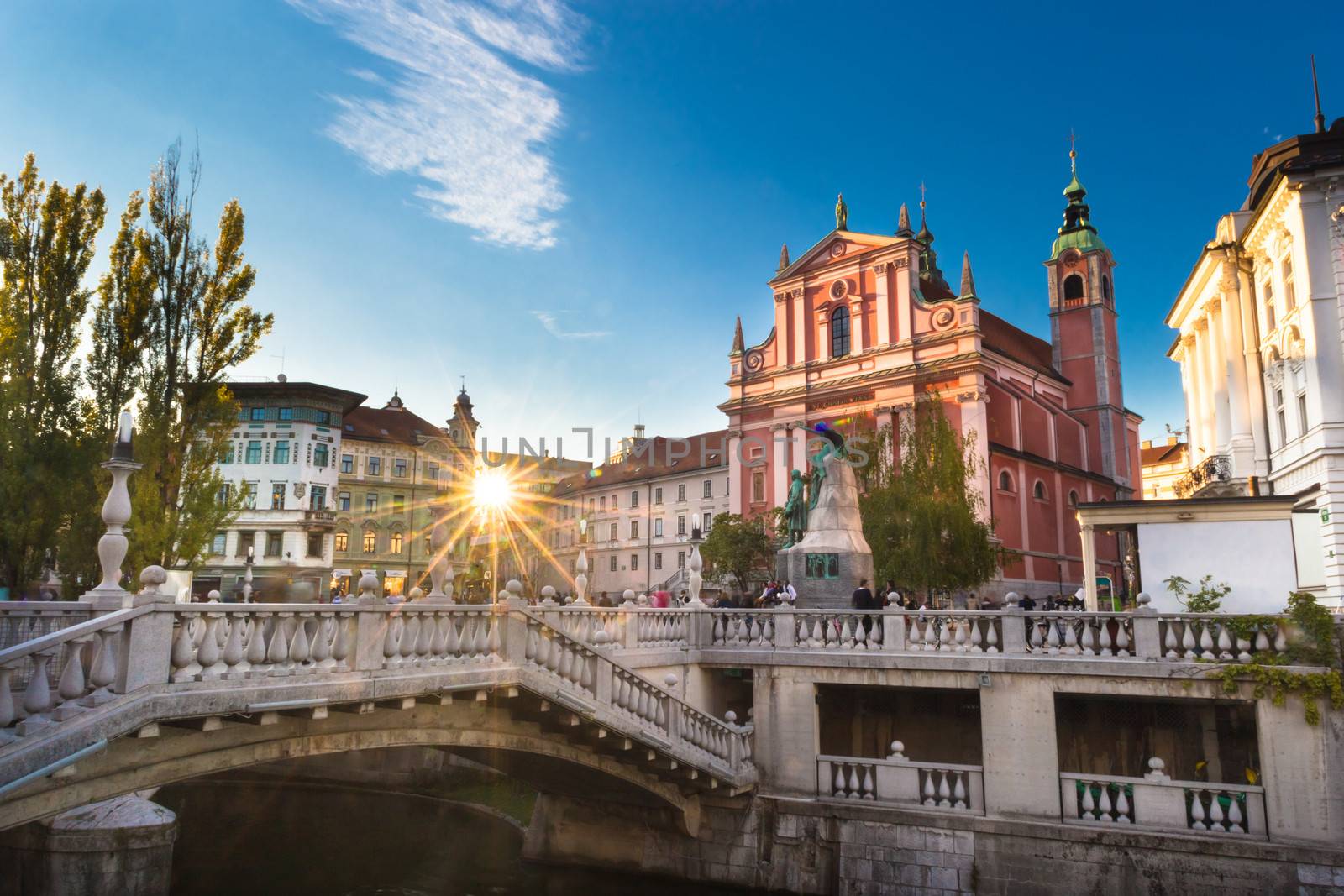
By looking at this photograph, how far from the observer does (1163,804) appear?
14617mm

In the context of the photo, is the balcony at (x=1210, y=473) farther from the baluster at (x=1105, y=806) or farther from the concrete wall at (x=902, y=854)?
the concrete wall at (x=902, y=854)

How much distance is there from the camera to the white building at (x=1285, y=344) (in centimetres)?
2634

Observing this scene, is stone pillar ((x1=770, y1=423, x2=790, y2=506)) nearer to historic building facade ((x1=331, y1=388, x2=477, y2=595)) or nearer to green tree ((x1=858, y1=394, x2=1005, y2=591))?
green tree ((x1=858, y1=394, x2=1005, y2=591))

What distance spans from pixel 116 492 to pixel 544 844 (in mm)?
13312

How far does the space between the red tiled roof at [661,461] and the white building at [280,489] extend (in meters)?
22.5

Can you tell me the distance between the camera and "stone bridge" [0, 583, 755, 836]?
7.22 metres

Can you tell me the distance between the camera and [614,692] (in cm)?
1366

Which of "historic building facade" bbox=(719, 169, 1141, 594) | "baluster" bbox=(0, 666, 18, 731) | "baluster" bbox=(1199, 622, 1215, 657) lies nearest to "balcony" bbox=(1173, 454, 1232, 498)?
"historic building facade" bbox=(719, 169, 1141, 594)

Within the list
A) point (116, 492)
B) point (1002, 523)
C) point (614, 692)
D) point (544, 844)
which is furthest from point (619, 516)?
point (116, 492)

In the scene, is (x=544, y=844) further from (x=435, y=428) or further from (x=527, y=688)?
(x=435, y=428)

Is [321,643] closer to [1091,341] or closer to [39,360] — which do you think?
[39,360]

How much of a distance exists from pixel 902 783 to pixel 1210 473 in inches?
962

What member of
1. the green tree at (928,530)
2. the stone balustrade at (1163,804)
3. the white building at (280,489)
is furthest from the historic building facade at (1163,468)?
the stone balustrade at (1163,804)

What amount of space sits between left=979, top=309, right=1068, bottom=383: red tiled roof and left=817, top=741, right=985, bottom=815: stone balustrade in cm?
3233
